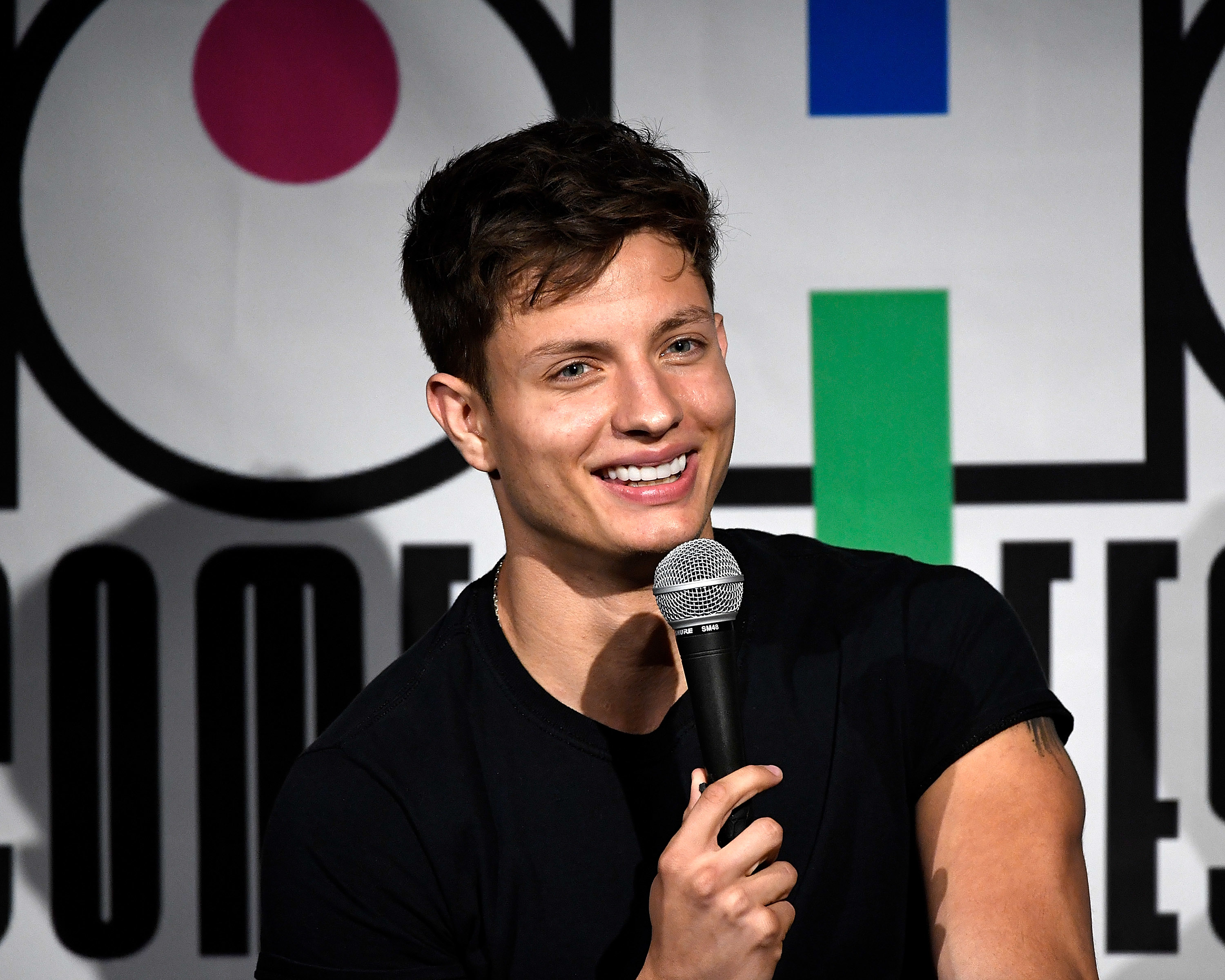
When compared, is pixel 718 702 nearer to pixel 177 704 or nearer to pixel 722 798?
pixel 722 798

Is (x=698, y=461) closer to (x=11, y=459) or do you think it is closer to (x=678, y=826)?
(x=678, y=826)

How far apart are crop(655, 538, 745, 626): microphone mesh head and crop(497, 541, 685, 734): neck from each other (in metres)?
0.30

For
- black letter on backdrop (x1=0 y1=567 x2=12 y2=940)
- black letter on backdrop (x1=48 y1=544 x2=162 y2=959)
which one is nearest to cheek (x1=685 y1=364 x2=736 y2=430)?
black letter on backdrop (x1=48 y1=544 x2=162 y2=959)

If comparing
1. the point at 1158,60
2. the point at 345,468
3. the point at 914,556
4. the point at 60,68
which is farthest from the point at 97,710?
the point at 1158,60

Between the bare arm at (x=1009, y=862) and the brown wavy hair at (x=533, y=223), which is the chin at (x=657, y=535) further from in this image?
the bare arm at (x=1009, y=862)

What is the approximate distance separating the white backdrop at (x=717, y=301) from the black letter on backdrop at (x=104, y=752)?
3cm

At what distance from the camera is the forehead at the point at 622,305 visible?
4.33ft

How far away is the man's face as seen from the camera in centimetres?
131

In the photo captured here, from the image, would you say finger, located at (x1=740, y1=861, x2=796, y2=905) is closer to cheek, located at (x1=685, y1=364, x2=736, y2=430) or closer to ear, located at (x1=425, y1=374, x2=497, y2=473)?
cheek, located at (x1=685, y1=364, x2=736, y2=430)

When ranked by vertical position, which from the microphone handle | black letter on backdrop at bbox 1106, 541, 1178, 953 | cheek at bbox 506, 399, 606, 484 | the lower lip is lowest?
black letter on backdrop at bbox 1106, 541, 1178, 953

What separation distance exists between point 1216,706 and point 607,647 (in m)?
1.39

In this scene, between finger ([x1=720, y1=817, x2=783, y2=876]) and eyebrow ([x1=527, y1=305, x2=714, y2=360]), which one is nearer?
finger ([x1=720, y1=817, x2=783, y2=876])

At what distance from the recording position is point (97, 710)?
233 cm

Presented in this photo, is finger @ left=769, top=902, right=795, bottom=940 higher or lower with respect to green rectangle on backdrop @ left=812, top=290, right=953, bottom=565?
lower
